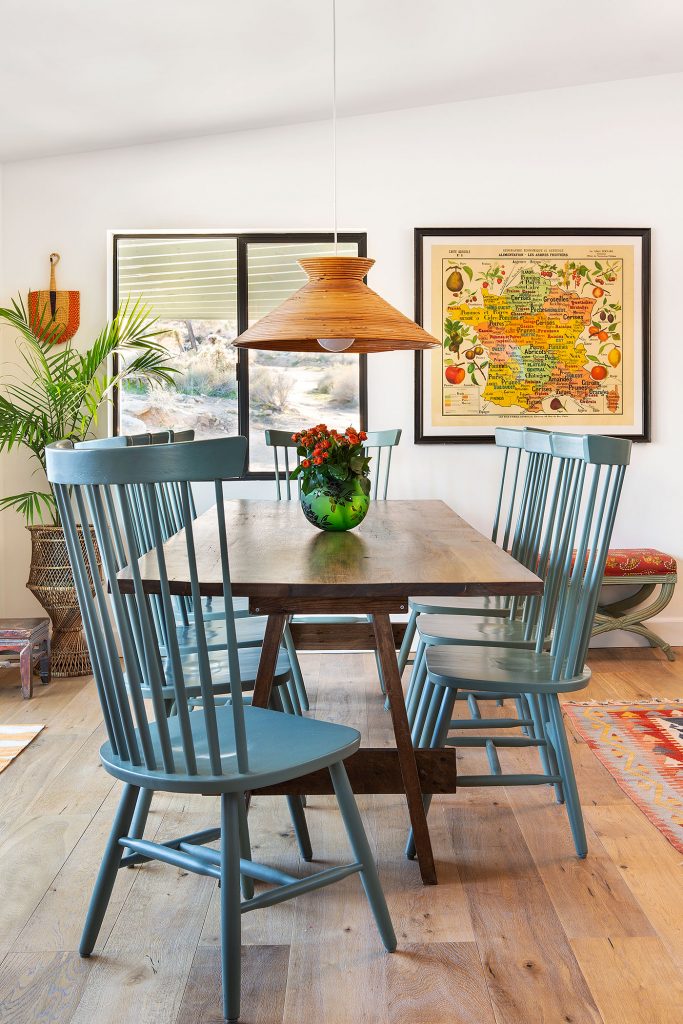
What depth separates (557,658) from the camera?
2.33 meters

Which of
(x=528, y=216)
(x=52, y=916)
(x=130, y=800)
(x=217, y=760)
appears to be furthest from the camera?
(x=528, y=216)

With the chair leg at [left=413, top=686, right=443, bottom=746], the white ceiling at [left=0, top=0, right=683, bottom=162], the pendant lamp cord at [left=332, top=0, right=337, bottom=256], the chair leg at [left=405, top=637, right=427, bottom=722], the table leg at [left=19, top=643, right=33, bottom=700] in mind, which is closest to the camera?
the chair leg at [left=413, top=686, right=443, bottom=746]

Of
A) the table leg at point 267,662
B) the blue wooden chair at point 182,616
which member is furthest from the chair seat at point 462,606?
the table leg at point 267,662

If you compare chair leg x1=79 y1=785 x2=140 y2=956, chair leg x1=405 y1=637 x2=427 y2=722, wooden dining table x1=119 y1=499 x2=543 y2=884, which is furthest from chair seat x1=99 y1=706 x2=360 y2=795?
chair leg x1=405 y1=637 x2=427 y2=722

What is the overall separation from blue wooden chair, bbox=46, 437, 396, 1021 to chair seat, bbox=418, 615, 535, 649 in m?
0.85

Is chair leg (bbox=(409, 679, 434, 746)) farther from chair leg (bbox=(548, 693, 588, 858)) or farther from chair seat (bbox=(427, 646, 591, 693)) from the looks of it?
chair leg (bbox=(548, 693, 588, 858))

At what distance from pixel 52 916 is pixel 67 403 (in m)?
2.56

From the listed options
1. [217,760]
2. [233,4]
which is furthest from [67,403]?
[217,760]

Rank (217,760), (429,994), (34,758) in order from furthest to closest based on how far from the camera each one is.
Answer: (34,758) < (429,994) < (217,760)

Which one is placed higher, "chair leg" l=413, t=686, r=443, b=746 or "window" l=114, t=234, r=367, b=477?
"window" l=114, t=234, r=367, b=477

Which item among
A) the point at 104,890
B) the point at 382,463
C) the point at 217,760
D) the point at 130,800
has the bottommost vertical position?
the point at 104,890

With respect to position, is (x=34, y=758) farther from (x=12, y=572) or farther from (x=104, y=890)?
(x=12, y=572)

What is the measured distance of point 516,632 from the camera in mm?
2844

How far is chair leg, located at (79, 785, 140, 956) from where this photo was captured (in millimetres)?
1909
